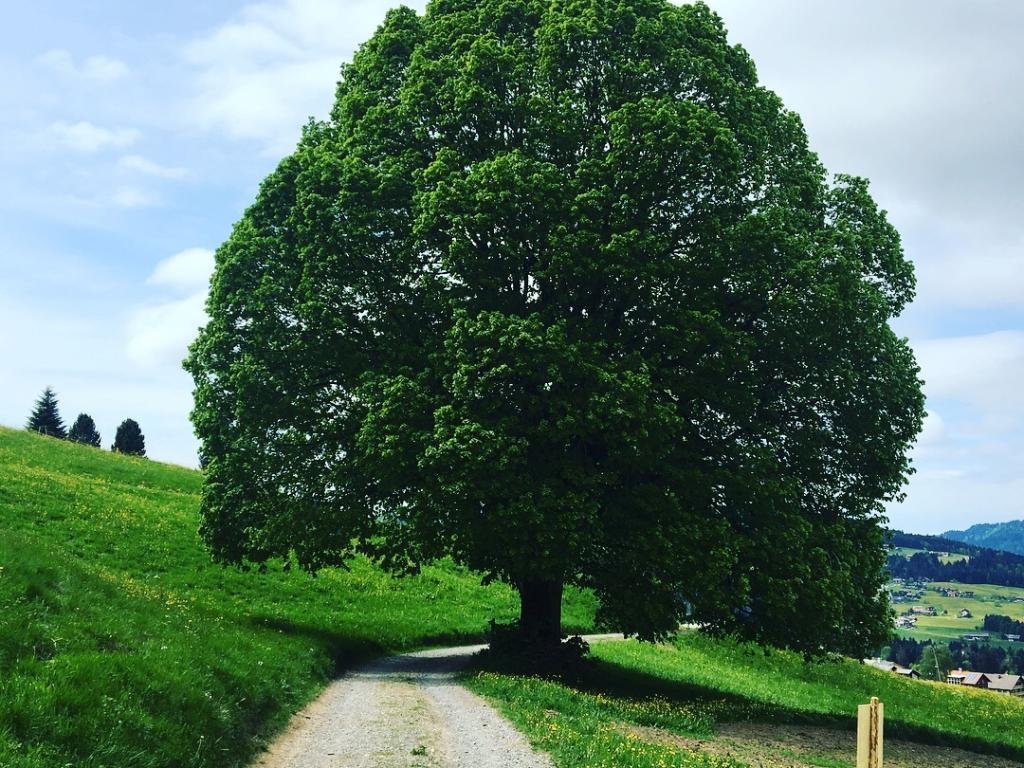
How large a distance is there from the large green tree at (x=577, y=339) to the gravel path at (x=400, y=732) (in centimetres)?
437

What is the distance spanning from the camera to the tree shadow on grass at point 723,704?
24428mm

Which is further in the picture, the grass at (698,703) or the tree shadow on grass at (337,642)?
the tree shadow on grass at (337,642)

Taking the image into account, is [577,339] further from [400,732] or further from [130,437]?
[130,437]

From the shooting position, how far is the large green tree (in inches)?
923

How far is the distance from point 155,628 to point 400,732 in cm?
562

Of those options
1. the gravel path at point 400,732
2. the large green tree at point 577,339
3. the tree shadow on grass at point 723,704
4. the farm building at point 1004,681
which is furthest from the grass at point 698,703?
the farm building at point 1004,681

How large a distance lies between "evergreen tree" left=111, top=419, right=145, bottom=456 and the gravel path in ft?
293

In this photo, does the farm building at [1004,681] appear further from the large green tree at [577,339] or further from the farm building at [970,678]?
the large green tree at [577,339]

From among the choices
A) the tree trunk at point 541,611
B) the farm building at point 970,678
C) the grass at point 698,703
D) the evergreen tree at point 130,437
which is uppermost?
the evergreen tree at point 130,437

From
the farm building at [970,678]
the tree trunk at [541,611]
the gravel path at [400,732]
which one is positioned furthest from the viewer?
the farm building at [970,678]

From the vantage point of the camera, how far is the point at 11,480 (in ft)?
142

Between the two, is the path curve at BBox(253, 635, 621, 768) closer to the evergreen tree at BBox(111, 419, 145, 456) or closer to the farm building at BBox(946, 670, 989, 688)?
the evergreen tree at BBox(111, 419, 145, 456)

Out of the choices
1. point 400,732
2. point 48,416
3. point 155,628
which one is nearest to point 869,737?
point 400,732

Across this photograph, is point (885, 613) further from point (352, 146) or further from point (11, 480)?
point (11, 480)
